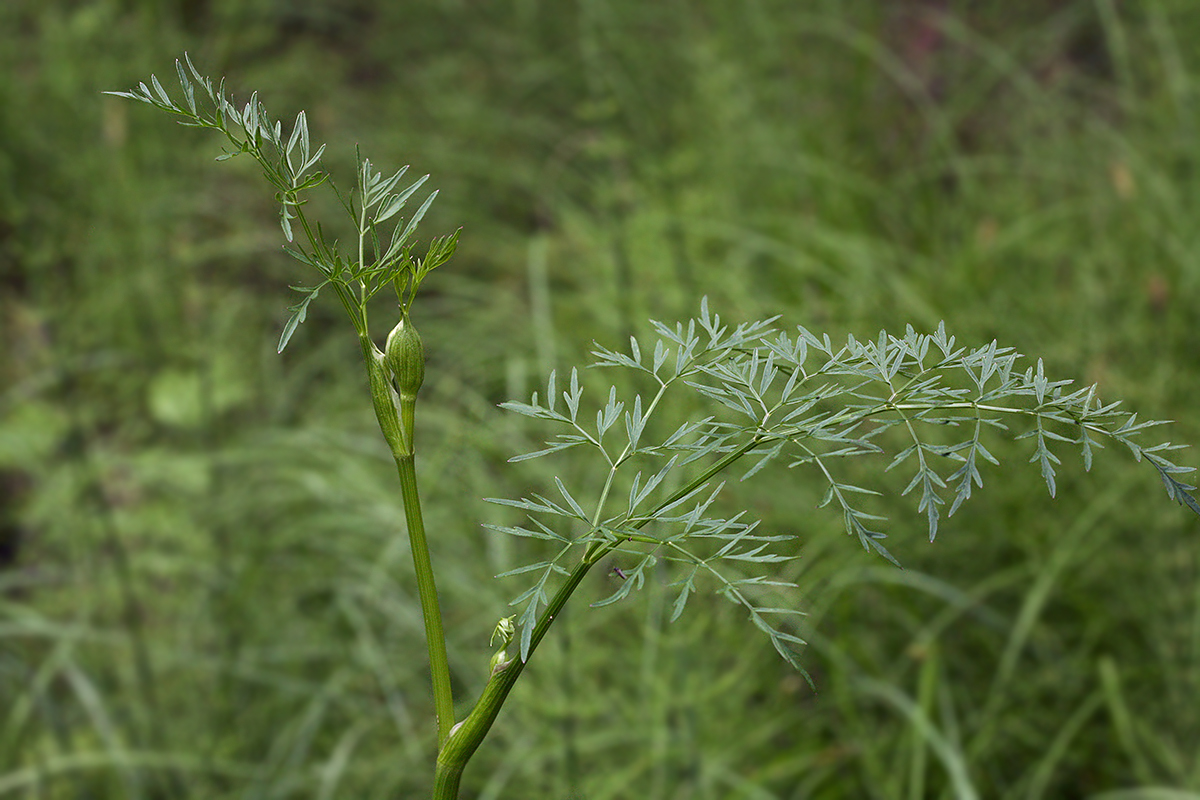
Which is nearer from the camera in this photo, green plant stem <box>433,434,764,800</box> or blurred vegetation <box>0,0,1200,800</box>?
green plant stem <box>433,434,764,800</box>

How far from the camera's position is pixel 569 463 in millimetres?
1706

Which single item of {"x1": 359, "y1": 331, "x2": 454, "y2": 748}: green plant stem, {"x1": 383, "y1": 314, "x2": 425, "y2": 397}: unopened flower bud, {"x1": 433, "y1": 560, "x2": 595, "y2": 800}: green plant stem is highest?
{"x1": 383, "y1": 314, "x2": 425, "y2": 397}: unopened flower bud

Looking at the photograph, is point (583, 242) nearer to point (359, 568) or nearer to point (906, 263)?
point (906, 263)

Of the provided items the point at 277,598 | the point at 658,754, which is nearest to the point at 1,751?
the point at 277,598

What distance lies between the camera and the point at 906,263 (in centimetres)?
196

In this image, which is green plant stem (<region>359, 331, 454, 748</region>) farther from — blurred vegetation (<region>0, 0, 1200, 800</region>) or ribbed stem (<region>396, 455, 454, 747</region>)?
→ blurred vegetation (<region>0, 0, 1200, 800</region>)

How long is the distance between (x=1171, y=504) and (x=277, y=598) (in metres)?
1.18

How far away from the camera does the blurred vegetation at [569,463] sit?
1.29 m

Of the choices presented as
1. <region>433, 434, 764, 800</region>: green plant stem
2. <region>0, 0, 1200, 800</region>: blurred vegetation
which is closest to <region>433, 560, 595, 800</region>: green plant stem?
<region>433, 434, 764, 800</region>: green plant stem

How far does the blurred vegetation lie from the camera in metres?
1.29

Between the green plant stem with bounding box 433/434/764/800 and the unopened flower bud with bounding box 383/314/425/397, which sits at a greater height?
the unopened flower bud with bounding box 383/314/425/397

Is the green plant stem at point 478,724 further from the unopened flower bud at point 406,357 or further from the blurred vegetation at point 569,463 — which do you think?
the blurred vegetation at point 569,463

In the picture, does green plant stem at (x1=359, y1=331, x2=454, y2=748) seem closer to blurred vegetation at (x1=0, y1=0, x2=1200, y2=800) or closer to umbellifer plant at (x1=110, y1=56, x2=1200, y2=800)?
umbellifer plant at (x1=110, y1=56, x2=1200, y2=800)

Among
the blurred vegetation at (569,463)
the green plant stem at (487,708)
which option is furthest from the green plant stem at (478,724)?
the blurred vegetation at (569,463)
